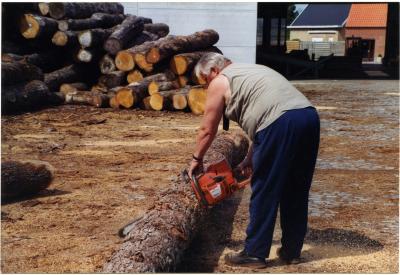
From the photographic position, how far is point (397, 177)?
6.43 m

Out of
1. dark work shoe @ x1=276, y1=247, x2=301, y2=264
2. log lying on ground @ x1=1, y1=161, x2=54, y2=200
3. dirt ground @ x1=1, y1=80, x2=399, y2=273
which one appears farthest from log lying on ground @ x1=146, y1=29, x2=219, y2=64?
dark work shoe @ x1=276, y1=247, x2=301, y2=264

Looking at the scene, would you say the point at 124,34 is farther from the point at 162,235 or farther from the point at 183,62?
the point at 162,235

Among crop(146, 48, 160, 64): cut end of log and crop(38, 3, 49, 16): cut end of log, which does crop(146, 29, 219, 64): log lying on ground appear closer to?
crop(146, 48, 160, 64): cut end of log

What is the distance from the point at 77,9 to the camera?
12891mm

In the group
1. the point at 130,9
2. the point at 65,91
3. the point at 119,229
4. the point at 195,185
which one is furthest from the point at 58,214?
the point at 130,9

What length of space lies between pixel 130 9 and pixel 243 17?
11.0 feet

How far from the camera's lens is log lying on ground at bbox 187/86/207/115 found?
10.8m

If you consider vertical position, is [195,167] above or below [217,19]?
below

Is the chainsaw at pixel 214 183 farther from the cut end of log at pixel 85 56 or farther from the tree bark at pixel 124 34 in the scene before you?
the cut end of log at pixel 85 56

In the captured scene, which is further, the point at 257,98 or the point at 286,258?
the point at 286,258

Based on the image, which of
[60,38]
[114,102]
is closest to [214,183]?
[114,102]

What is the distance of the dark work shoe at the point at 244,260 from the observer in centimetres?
380

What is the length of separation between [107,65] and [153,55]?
1.32 metres

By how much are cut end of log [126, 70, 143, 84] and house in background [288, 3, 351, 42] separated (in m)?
44.6
